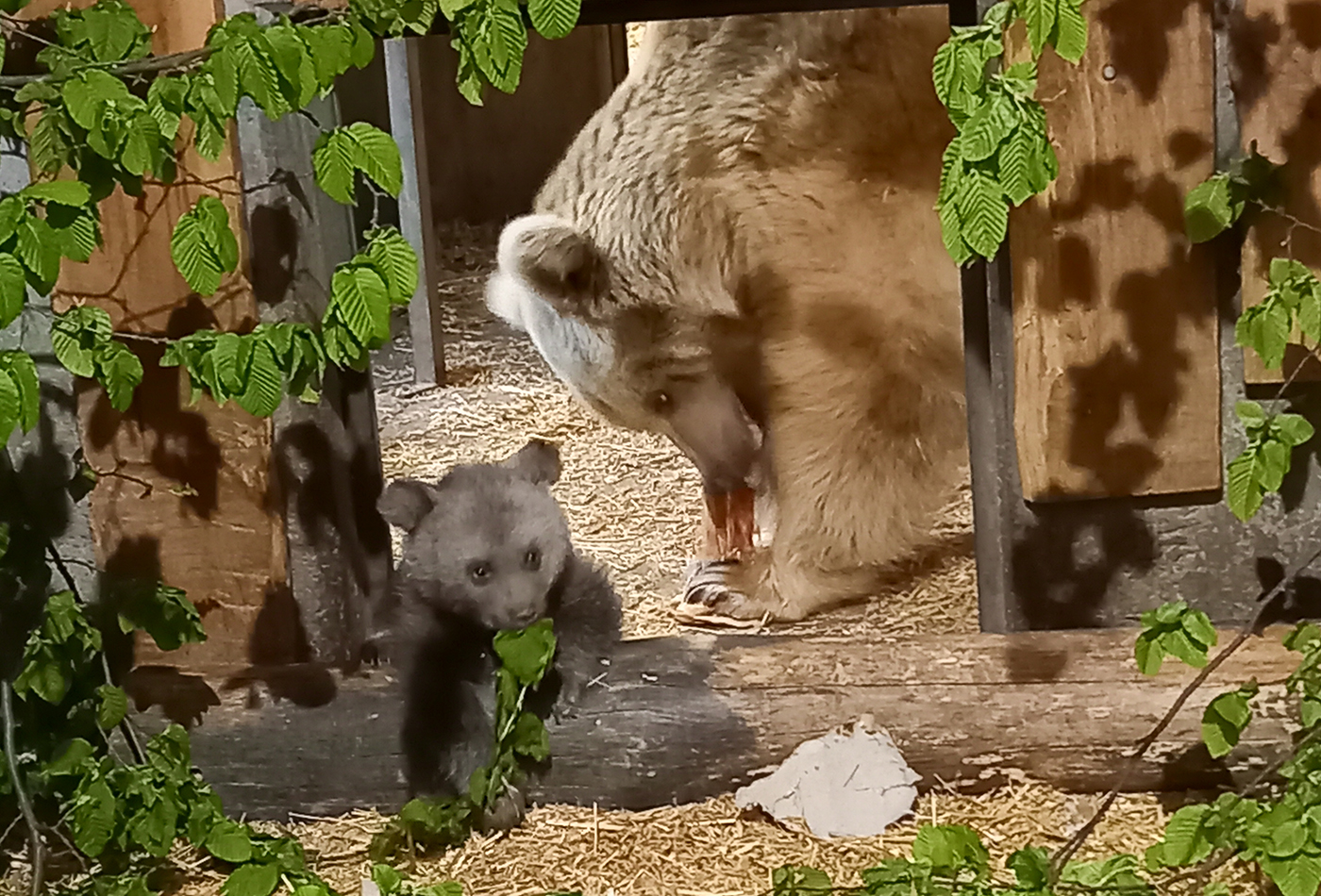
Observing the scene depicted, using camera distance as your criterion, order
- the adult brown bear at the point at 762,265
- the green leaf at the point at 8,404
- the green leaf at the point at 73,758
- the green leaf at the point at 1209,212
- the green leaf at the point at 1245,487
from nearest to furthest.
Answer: the green leaf at the point at 8,404 → the green leaf at the point at 1245,487 → the green leaf at the point at 1209,212 → the green leaf at the point at 73,758 → the adult brown bear at the point at 762,265

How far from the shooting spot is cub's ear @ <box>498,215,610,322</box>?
2660 mm

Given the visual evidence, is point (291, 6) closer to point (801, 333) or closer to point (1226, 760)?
point (801, 333)

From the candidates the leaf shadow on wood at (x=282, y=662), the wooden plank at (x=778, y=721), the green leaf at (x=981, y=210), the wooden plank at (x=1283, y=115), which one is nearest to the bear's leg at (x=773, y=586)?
the wooden plank at (x=778, y=721)

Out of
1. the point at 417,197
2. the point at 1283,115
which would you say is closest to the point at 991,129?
the point at 1283,115

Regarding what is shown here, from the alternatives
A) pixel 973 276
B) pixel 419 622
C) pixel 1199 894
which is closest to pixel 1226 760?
pixel 1199 894

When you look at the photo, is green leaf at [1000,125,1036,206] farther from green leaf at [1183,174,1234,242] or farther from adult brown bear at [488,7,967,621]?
adult brown bear at [488,7,967,621]

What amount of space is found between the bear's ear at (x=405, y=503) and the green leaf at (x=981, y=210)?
3.98ft

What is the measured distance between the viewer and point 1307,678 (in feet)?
6.42

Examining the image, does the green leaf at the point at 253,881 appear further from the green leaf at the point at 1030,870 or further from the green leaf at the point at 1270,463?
the green leaf at the point at 1270,463

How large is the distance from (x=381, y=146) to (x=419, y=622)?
0.99 m

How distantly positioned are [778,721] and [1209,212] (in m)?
1.10

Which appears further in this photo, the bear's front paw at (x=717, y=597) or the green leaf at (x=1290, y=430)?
the bear's front paw at (x=717, y=597)

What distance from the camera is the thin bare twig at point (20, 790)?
6.88ft

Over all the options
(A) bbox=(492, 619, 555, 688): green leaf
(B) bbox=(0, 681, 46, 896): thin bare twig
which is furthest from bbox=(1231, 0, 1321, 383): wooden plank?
(B) bbox=(0, 681, 46, 896): thin bare twig
